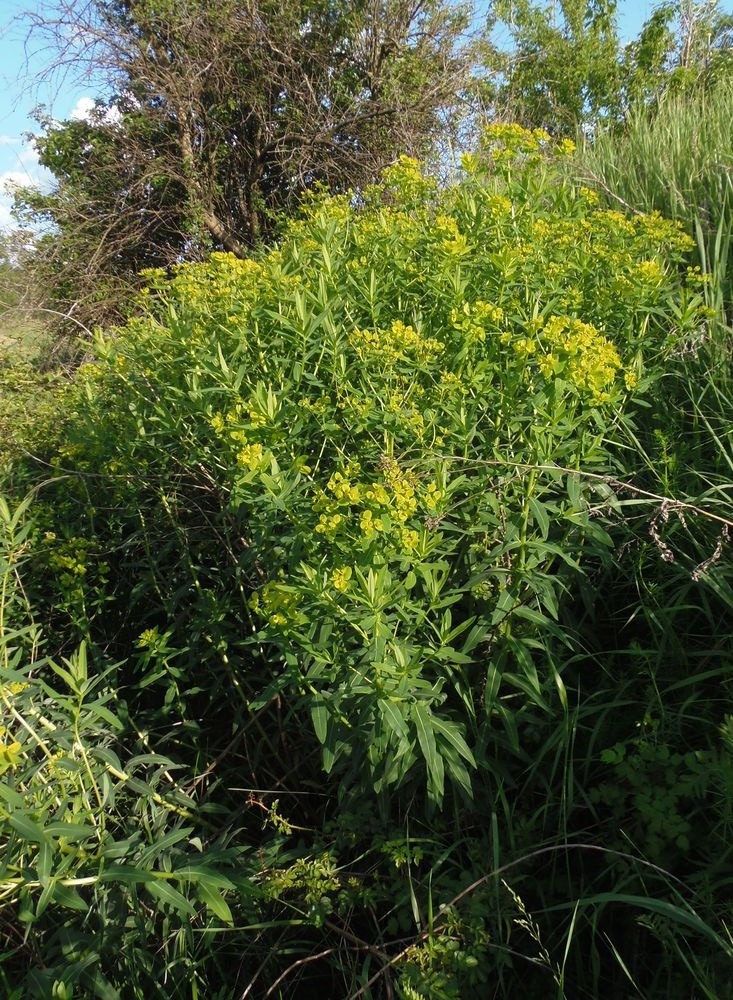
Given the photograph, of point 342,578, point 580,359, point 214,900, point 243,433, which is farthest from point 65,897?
point 580,359

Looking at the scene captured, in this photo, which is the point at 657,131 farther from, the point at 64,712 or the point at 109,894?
the point at 109,894

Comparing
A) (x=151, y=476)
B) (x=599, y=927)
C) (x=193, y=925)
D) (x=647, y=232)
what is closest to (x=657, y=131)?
(x=647, y=232)

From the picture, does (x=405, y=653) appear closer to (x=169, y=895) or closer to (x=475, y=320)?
(x=169, y=895)

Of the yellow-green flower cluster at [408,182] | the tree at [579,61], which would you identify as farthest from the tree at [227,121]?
the yellow-green flower cluster at [408,182]

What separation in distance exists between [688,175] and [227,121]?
20.1 feet

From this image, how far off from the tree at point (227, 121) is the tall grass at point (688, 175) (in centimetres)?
404

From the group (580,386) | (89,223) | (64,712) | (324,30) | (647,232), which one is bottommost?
(64,712)

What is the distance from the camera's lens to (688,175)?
14.2ft

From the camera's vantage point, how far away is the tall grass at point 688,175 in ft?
12.2

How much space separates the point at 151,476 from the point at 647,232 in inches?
84.9

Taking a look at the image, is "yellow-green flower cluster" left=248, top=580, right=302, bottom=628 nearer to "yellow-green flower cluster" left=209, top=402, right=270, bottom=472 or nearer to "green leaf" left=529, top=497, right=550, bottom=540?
"yellow-green flower cluster" left=209, top=402, right=270, bottom=472

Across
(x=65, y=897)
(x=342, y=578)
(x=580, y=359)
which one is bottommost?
(x=65, y=897)

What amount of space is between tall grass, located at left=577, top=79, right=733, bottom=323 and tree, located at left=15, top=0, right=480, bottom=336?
4.04 meters

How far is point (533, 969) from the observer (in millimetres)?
2393
